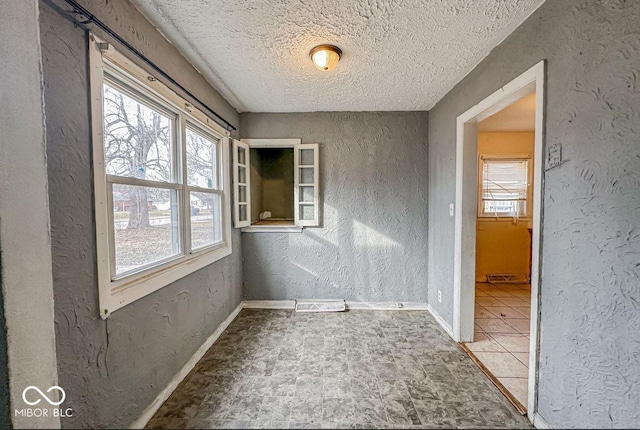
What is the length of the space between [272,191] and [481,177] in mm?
3319

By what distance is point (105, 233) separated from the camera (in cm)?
113

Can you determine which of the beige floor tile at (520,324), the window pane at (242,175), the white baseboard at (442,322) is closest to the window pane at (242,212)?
the window pane at (242,175)

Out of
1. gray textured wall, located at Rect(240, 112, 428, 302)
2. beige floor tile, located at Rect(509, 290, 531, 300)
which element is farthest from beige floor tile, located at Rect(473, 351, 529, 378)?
beige floor tile, located at Rect(509, 290, 531, 300)

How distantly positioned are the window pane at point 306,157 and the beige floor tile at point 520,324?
2.75 metres

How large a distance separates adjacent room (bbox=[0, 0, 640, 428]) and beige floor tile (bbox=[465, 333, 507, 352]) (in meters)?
0.02

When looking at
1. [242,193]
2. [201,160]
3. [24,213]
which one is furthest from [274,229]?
[24,213]

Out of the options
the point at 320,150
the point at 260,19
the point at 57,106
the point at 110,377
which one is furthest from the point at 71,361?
the point at 320,150

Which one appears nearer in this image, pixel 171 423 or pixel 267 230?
pixel 171 423

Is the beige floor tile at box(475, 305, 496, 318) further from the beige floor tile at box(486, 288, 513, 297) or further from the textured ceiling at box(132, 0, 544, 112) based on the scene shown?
the textured ceiling at box(132, 0, 544, 112)

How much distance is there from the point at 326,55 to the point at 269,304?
2.63m

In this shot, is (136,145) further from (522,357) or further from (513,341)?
(513,341)

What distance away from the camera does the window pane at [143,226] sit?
4.21 feet

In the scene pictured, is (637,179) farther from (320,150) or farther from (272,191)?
(272,191)

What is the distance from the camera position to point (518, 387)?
166cm
